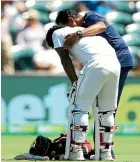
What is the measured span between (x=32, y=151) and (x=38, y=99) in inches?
276

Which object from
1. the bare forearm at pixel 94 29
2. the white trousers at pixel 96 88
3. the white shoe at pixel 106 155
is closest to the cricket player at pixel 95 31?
the bare forearm at pixel 94 29

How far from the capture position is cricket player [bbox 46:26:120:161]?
26.6ft

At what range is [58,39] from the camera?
8.25m

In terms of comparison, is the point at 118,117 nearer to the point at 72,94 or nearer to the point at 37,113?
the point at 37,113

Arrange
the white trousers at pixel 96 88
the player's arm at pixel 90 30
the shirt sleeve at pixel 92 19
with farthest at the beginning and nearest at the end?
the shirt sleeve at pixel 92 19, the player's arm at pixel 90 30, the white trousers at pixel 96 88

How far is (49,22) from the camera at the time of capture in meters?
16.8

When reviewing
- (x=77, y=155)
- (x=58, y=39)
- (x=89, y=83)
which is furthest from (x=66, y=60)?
(x=77, y=155)

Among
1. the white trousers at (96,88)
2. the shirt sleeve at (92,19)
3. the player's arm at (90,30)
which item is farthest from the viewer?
the shirt sleeve at (92,19)

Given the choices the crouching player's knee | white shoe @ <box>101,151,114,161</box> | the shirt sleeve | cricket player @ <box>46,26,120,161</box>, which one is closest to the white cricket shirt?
cricket player @ <box>46,26,120,161</box>

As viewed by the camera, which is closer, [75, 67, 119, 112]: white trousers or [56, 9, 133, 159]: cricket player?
[75, 67, 119, 112]: white trousers

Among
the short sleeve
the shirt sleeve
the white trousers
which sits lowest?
the white trousers

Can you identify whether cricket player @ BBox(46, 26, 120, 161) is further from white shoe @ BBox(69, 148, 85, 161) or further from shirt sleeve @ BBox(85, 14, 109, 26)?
shirt sleeve @ BBox(85, 14, 109, 26)

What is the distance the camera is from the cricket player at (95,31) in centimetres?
826

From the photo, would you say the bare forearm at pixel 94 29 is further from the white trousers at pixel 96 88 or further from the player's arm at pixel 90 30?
the white trousers at pixel 96 88
